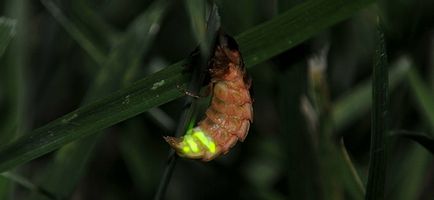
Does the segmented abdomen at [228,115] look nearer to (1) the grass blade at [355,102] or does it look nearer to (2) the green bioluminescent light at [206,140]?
(2) the green bioluminescent light at [206,140]

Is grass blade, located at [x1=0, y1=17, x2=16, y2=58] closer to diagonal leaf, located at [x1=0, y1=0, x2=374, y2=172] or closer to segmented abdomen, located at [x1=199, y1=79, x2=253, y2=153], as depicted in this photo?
diagonal leaf, located at [x1=0, y1=0, x2=374, y2=172]

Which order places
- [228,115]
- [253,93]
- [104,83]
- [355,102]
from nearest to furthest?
[228,115] → [253,93] → [104,83] → [355,102]

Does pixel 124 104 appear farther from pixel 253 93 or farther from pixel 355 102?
pixel 355 102

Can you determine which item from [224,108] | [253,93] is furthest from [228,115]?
[253,93]

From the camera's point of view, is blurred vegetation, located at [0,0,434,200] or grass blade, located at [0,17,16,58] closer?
blurred vegetation, located at [0,0,434,200]

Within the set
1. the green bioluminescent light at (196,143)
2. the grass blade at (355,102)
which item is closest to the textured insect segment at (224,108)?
the green bioluminescent light at (196,143)

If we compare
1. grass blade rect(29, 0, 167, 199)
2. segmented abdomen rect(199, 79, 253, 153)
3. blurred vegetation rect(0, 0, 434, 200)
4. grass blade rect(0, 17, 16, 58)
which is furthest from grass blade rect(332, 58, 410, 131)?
grass blade rect(0, 17, 16, 58)

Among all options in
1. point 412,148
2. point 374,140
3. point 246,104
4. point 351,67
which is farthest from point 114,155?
point 374,140
